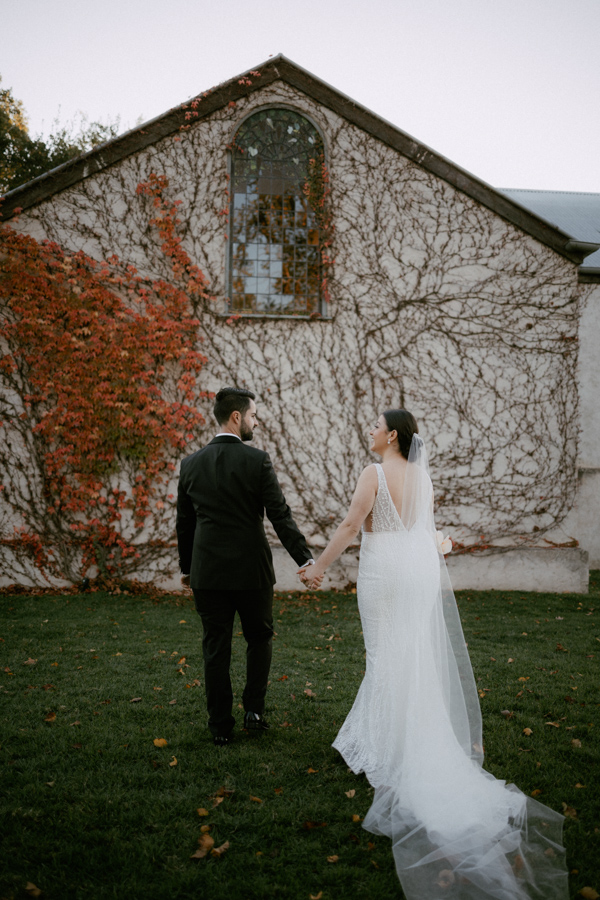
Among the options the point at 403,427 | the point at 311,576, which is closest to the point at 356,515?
the point at 311,576

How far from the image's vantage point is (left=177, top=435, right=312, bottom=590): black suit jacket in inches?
142

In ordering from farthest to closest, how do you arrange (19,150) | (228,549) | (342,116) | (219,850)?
(19,150)
(342,116)
(228,549)
(219,850)

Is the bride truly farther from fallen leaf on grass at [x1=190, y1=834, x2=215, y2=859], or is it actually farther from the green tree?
the green tree

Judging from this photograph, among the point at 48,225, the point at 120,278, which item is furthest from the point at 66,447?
the point at 48,225

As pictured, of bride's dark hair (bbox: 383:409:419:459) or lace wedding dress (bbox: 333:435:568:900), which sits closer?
lace wedding dress (bbox: 333:435:568:900)

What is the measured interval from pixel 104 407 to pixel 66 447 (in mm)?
750

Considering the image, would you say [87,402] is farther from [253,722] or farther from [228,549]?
A: [253,722]

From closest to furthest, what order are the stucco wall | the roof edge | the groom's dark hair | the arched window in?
Result: the groom's dark hair, the roof edge, the stucco wall, the arched window

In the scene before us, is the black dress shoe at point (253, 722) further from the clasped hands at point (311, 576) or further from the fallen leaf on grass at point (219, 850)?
the fallen leaf on grass at point (219, 850)

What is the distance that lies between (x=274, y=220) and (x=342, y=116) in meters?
1.78

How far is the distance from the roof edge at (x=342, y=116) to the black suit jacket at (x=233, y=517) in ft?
21.3

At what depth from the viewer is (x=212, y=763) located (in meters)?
3.38

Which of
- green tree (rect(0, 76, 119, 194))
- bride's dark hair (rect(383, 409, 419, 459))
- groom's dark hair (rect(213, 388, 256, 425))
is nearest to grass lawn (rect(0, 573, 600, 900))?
bride's dark hair (rect(383, 409, 419, 459))

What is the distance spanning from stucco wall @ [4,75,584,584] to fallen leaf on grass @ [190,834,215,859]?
5894 mm
